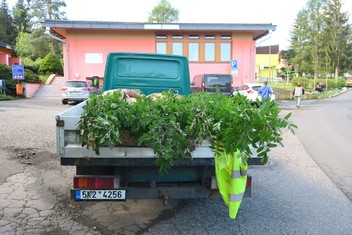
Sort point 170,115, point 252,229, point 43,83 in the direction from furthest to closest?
Result: point 43,83, point 252,229, point 170,115

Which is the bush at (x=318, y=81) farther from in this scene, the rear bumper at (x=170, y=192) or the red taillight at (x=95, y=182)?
the red taillight at (x=95, y=182)

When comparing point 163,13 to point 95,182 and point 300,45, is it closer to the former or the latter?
point 300,45

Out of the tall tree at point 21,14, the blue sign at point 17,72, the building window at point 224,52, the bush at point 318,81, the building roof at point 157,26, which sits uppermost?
the tall tree at point 21,14

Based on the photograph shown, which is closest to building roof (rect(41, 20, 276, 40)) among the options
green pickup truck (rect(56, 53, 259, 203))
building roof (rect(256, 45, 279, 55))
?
green pickup truck (rect(56, 53, 259, 203))

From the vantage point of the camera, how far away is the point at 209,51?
26.7 metres

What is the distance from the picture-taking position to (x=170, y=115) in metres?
3.20

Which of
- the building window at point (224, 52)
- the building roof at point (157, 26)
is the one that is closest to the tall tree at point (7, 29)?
the building roof at point (157, 26)

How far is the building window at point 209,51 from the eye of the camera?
87.2 ft

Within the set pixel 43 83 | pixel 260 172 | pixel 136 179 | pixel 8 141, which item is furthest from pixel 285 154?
pixel 43 83

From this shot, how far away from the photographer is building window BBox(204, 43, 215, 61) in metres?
26.6

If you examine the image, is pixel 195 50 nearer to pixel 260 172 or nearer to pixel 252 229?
pixel 260 172

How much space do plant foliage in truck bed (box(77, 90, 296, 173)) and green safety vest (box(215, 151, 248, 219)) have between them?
18cm

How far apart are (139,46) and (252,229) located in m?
23.6

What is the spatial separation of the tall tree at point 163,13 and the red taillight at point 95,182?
204 feet
